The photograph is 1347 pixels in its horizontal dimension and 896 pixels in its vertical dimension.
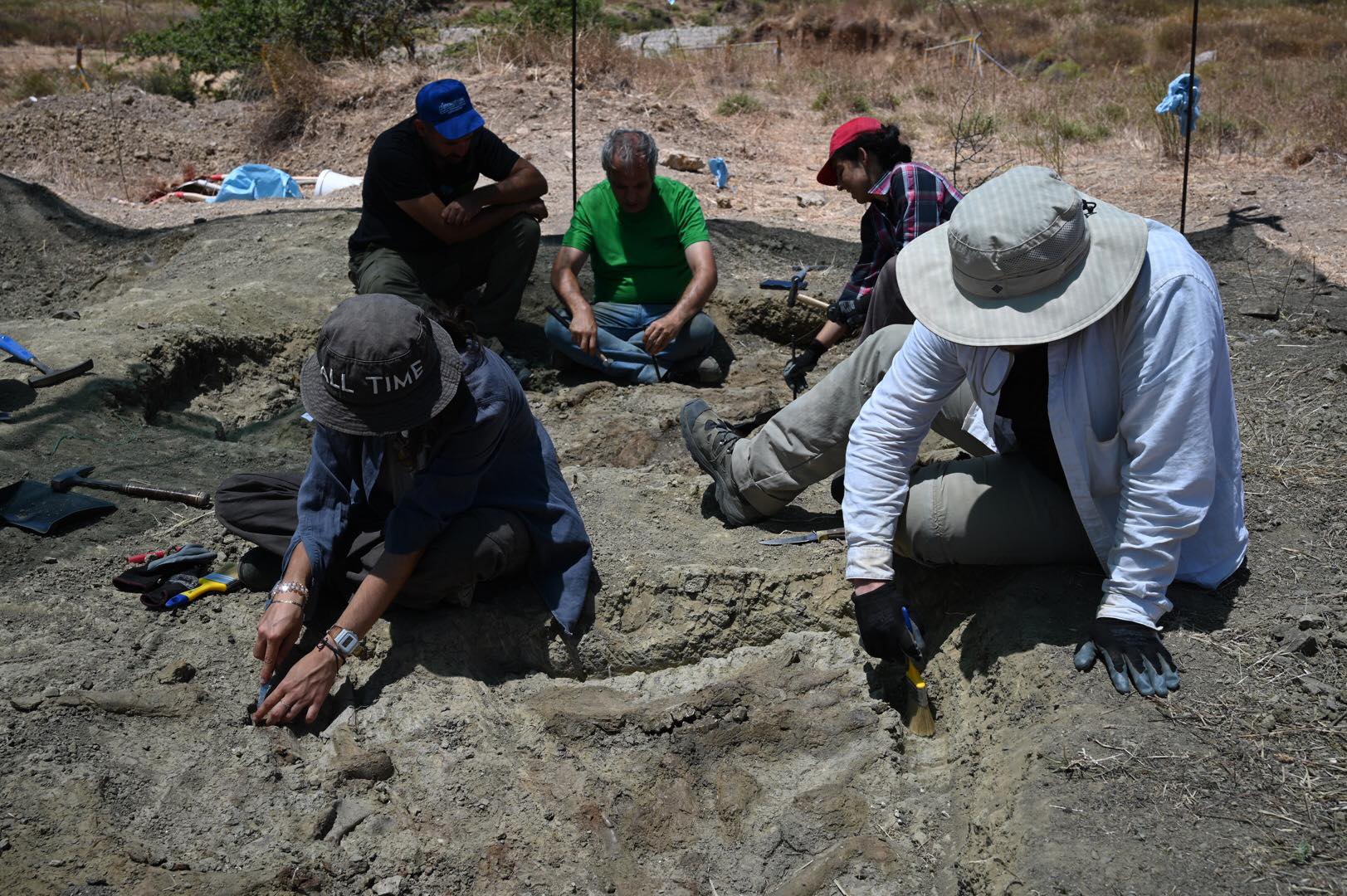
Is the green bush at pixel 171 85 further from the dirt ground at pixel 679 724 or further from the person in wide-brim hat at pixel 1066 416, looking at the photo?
the person in wide-brim hat at pixel 1066 416

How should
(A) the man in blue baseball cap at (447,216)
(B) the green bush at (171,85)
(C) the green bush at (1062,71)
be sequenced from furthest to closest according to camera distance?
(C) the green bush at (1062,71) → (B) the green bush at (171,85) → (A) the man in blue baseball cap at (447,216)

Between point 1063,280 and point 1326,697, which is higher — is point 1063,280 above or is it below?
above

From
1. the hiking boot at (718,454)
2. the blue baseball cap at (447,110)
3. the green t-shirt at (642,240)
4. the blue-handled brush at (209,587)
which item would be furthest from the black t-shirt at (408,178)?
the blue-handled brush at (209,587)

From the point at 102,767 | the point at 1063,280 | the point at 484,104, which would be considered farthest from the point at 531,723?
the point at 484,104

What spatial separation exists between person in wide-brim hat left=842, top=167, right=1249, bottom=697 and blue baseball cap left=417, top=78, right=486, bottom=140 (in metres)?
2.86

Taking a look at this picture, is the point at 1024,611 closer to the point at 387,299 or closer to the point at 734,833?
the point at 734,833

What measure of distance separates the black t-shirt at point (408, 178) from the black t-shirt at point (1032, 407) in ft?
10.3

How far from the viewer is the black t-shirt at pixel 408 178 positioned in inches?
186

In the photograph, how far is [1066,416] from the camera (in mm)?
2254

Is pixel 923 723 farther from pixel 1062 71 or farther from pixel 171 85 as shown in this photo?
pixel 1062 71

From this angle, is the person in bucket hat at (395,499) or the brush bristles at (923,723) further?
the brush bristles at (923,723)

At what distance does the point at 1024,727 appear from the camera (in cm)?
234

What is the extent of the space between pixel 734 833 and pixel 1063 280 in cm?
144

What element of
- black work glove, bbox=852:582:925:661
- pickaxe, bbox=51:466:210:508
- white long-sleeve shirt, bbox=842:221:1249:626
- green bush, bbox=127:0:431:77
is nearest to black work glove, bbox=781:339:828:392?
white long-sleeve shirt, bbox=842:221:1249:626
